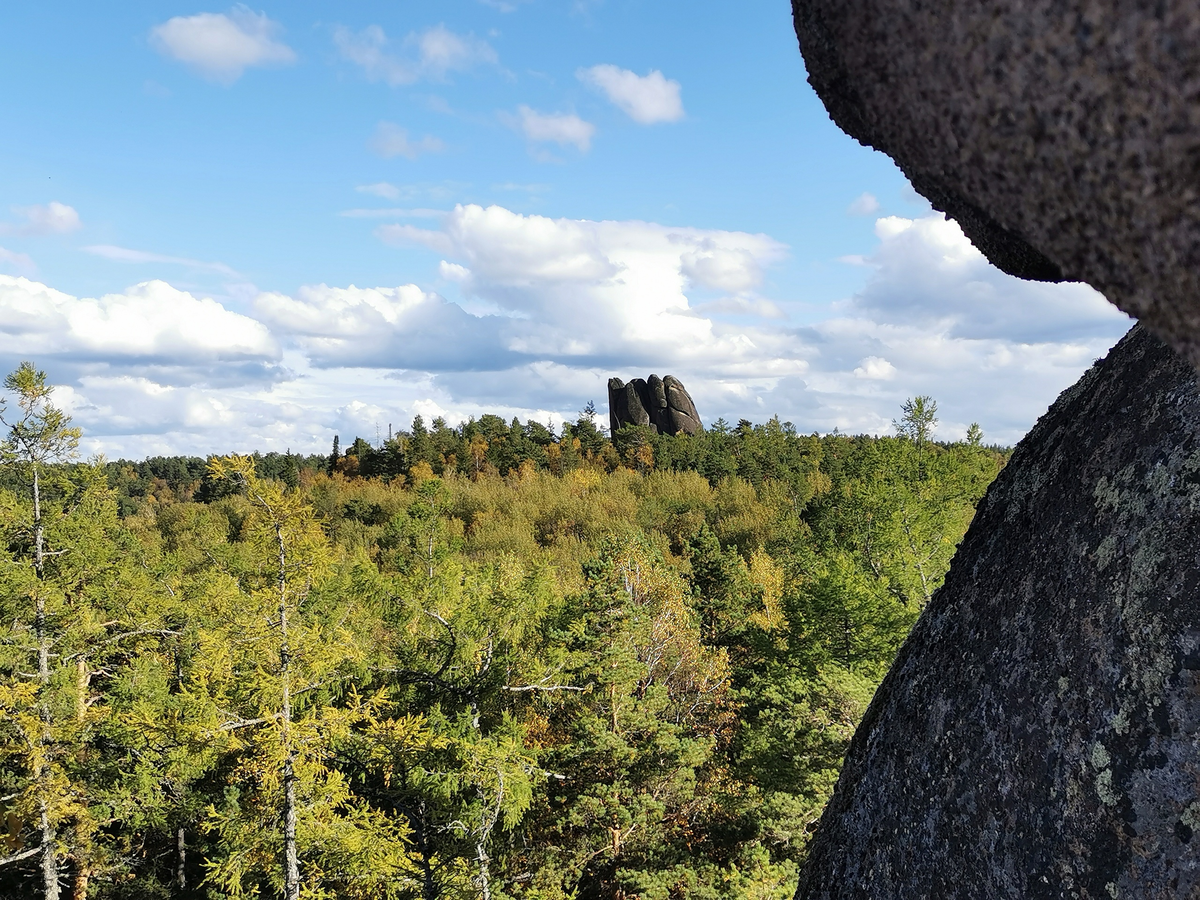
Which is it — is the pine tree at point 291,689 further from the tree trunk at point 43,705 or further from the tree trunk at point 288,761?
the tree trunk at point 43,705

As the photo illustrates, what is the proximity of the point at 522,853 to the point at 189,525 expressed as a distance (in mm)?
38414

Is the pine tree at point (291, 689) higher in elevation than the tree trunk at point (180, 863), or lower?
higher

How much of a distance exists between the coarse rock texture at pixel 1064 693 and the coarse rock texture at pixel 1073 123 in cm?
119

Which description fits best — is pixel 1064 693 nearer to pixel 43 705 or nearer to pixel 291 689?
pixel 291 689

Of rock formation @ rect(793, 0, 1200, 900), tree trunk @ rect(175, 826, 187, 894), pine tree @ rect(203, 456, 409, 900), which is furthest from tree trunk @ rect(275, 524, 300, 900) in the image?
tree trunk @ rect(175, 826, 187, 894)

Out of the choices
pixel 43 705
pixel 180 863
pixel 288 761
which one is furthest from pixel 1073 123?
pixel 180 863

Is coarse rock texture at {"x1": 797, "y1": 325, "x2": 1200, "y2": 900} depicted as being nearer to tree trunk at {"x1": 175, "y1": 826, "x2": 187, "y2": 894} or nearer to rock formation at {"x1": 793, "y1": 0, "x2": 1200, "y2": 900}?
rock formation at {"x1": 793, "y1": 0, "x2": 1200, "y2": 900}

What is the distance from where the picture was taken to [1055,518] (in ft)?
6.96

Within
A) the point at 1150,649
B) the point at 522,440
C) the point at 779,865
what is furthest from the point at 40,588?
the point at 522,440

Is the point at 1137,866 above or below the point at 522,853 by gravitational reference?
above

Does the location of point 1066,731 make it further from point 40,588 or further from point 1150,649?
point 40,588

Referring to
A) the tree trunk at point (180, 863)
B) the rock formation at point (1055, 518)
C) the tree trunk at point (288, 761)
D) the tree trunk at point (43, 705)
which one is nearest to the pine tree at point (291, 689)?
the tree trunk at point (288, 761)

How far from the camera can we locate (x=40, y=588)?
15555 millimetres

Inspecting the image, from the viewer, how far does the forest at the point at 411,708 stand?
11.9 meters
